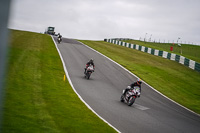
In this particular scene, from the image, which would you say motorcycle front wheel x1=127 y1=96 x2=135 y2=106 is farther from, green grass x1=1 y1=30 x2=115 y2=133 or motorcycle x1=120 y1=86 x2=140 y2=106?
green grass x1=1 y1=30 x2=115 y2=133

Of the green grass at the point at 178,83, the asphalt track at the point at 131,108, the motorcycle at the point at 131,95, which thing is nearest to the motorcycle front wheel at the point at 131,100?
the motorcycle at the point at 131,95

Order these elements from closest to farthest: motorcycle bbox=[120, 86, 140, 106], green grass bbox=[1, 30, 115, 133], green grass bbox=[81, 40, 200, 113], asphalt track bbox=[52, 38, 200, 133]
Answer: green grass bbox=[1, 30, 115, 133], asphalt track bbox=[52, 38, 200, 133], motorcycle bbox=[120, 86, 140, 106], green grass bbox=[81, 40, 200, 113]

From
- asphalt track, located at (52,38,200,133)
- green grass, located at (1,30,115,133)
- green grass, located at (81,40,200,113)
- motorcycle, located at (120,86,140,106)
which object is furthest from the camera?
green grass, located at (81,40,200,113)

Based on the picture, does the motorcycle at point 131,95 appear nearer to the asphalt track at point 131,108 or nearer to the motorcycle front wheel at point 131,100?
the motorcycle front wheel at point 131,100

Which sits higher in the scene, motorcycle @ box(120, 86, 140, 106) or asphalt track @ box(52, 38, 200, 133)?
motorcycle @ box(120, 86, 140, 106)

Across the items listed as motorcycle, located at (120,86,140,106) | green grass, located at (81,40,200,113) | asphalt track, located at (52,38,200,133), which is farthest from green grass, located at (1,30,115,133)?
green grass, located at (81,40,200,113)

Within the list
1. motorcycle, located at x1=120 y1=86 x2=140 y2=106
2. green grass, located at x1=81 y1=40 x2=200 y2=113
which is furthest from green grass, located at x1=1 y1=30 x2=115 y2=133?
green grass, located at x1=81 y1=40 x2=200 y2=113

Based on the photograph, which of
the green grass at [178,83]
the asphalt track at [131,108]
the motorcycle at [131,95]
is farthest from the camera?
the green grass at [178,83]

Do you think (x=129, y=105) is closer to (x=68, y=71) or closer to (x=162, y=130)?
(x=162, y=130)

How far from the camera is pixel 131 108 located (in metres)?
13.7

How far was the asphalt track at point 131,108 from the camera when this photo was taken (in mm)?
10672

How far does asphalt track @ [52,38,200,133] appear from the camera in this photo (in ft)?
35.0

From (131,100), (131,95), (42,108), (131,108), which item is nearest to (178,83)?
(131,95)

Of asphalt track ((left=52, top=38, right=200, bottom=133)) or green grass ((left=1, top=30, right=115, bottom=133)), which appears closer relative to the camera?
green grass ((left=1, top=30, right=115, bottom=133))
